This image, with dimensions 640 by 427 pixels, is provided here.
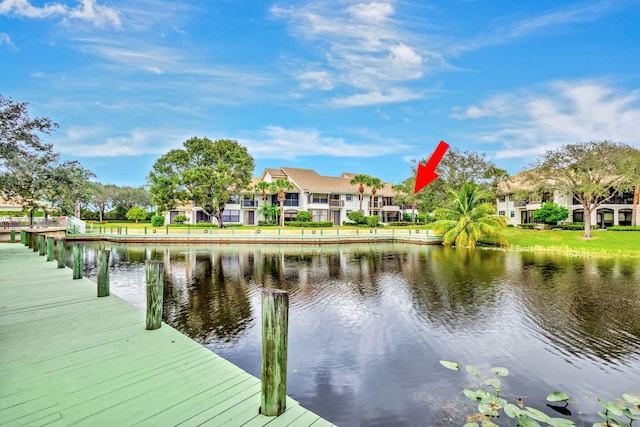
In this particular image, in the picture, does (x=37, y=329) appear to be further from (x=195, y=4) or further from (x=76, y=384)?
(x=195, y=4)

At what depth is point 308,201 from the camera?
165 feet

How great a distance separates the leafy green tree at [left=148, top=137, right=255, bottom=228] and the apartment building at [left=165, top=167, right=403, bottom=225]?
4.38m

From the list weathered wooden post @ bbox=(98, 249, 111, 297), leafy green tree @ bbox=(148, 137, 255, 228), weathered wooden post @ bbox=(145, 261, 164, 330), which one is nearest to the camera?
weathered wooden post @ bbox=(145, 261, 164, 330)

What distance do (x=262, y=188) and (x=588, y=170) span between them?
3576 cm

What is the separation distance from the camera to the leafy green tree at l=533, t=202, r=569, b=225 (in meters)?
38.2

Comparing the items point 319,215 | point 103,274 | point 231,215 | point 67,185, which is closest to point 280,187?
point 319,215

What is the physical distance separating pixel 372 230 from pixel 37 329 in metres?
33.4

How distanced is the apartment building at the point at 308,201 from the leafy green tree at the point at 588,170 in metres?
23.5

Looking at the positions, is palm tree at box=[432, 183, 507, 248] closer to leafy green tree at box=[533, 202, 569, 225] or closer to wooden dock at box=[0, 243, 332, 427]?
leafy green tree at box=[533, 202, 569, 225]

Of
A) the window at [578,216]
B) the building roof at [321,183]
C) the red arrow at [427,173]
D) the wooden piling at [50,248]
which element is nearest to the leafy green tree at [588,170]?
the red arrow at [427,173]

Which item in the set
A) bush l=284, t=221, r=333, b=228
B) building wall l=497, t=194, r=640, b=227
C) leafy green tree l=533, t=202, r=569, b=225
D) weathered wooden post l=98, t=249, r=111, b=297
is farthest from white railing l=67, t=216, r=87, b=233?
leafy green tree l=533, t=202, r=569, b=225

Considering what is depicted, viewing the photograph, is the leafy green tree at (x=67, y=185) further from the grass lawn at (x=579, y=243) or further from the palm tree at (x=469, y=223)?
the grass lawn at (x=579, y=243)

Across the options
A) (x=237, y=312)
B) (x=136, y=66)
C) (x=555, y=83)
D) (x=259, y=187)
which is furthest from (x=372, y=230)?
(x=237, y=312)

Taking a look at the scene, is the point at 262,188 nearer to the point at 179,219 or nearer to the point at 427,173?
the point at 179,219
